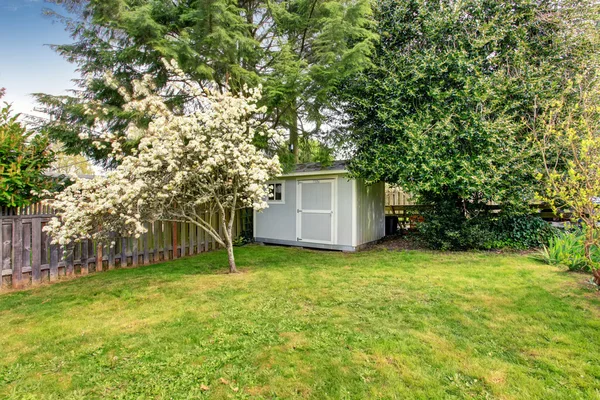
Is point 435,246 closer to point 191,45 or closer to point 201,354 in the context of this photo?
point 201,354

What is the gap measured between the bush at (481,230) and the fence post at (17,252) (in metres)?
8.13

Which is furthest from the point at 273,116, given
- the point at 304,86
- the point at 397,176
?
the point at 397,176

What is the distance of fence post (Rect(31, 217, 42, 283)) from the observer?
16.2 ft

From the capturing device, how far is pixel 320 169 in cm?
823

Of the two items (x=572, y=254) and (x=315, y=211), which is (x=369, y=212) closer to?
(x=315, y=211)

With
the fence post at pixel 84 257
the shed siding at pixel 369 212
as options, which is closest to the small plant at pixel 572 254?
the shed siding at pixel 369 212

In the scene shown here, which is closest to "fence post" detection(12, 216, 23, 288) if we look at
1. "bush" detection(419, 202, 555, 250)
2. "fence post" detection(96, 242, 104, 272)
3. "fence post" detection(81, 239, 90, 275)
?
"fence post" detection(81, 239, 90, 275)

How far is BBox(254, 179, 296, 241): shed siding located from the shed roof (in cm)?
38

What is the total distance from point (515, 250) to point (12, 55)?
1405 centimetres

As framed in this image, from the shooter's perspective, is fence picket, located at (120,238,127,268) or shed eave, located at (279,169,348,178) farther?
shed eave, located at (279,169,348,178)

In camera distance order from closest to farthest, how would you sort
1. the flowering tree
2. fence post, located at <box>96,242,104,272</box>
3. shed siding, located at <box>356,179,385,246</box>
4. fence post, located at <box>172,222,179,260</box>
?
the flowering tree → fence post, located at <box>96,242,104,272</box> → fence post, located at <box>172,222,179,260</box> → shed siding, located at <box>356,179,385,246</box>

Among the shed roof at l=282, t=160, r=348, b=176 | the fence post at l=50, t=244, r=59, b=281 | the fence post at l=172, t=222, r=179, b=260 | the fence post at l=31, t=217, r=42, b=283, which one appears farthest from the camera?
the shed roof at l=282, t=160, r=348, b=176

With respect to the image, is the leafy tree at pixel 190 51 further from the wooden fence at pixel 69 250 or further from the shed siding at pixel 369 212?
the shed siding at pixel 369 212

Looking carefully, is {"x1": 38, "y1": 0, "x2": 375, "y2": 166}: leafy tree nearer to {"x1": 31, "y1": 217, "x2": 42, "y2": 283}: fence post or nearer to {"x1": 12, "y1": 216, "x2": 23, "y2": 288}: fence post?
{"x1": 31, "y1": 217, "x2": 42, "y2": 283}: fence post
